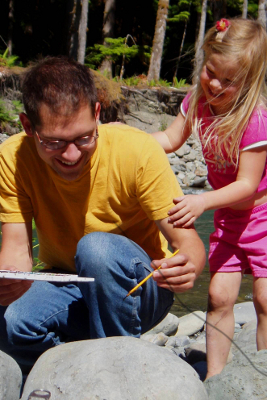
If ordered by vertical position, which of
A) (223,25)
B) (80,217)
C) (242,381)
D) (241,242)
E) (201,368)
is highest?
Result: (223,25)

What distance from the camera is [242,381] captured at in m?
1.99

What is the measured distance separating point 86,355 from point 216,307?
3.54ft

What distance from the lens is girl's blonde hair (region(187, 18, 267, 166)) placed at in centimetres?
273

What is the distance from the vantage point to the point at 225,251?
2.88 meters

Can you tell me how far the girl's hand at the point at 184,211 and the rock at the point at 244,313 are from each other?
1.98 metres

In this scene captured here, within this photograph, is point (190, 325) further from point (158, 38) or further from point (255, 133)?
point (158, 38)

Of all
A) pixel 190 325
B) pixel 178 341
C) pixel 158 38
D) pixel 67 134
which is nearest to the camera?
pixel 67 134

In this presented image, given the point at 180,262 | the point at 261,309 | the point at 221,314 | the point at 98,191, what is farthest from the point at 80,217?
the point at 261,309

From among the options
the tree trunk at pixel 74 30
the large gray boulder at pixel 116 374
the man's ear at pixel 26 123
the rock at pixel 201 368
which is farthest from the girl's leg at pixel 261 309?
the tree trunk at pixel 74 30

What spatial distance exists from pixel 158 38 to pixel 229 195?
16.0 metres

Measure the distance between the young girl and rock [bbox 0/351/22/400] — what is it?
1060mm

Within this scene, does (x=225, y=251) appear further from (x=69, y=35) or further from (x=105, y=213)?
(x=69, y=35)

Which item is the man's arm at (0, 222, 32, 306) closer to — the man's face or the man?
the man

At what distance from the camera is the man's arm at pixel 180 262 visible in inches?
80.1
